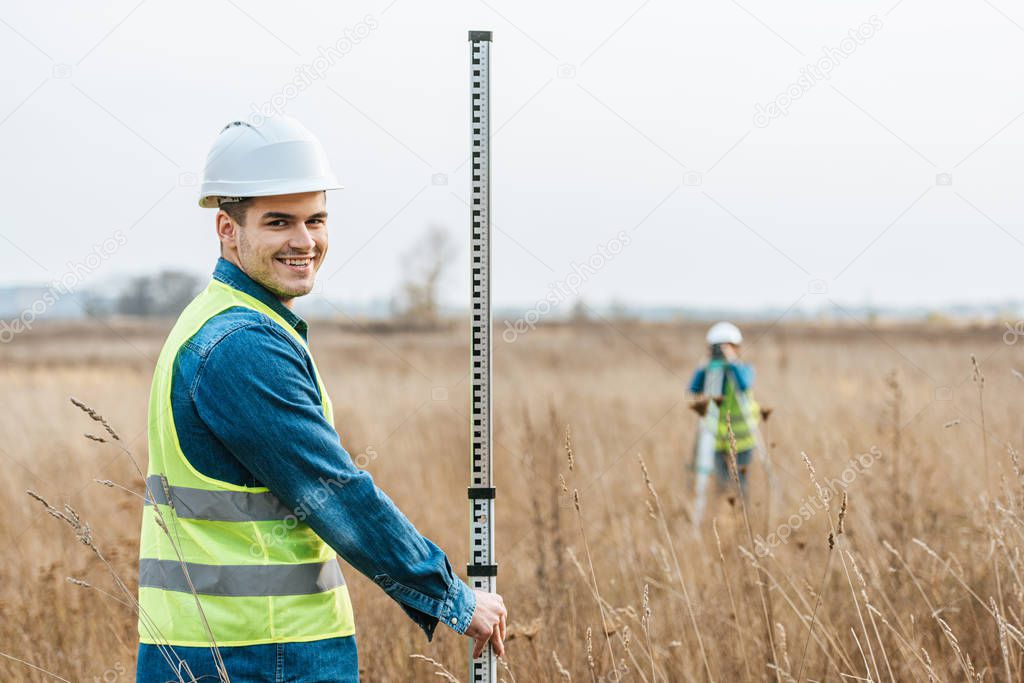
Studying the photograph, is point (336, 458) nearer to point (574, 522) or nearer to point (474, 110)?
point (474, 110)

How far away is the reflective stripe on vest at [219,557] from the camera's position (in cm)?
213

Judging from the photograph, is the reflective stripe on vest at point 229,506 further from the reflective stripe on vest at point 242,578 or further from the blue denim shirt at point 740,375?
the blue denim shirt at point 740,375

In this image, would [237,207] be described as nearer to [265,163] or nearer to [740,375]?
[265,163]

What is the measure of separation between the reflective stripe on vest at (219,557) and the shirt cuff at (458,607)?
26cm

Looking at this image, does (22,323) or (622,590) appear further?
(22,323)

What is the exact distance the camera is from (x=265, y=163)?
2246 mm

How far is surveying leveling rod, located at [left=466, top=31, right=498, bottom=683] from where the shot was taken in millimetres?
2686

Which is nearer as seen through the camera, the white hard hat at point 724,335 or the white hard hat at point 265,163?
the white hard hat at point 265,163

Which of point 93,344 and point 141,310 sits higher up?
point 141,310

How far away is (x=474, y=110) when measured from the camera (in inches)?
109

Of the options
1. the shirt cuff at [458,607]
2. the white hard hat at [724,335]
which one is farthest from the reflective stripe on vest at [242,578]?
the white hard hat at [724,335]

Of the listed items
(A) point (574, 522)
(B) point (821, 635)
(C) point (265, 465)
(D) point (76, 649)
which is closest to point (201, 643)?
(C) point (265, 465)

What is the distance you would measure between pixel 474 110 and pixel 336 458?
45.6 inches

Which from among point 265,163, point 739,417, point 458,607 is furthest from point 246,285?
point 739,417
